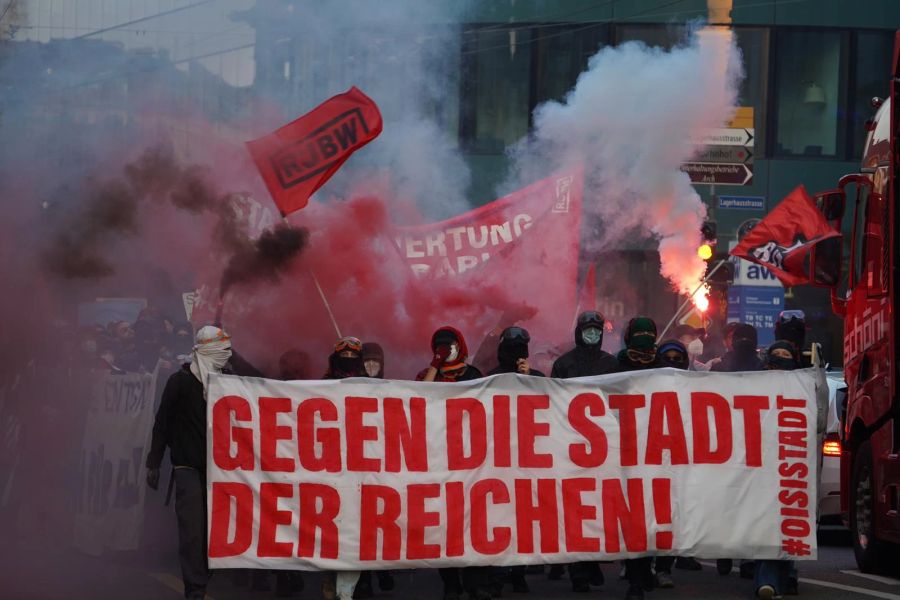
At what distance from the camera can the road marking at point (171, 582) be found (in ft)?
33.5

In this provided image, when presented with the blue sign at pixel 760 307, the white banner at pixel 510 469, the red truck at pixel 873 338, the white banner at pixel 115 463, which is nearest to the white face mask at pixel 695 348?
the red truck at pixel 873 338

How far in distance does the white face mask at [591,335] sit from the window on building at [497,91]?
54.3ft

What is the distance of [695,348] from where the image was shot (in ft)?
51.4

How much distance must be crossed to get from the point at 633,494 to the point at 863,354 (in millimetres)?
2624

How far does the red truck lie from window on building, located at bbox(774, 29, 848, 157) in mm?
17309

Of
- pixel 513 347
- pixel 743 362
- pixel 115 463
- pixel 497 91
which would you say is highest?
pixel 497 91

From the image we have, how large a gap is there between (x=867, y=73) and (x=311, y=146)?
58.7 feet

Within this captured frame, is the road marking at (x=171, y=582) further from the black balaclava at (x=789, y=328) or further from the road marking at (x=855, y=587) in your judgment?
the black balaclava at (x=789, y=328)

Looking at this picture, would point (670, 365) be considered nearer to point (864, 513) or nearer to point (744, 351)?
point (744, 351)

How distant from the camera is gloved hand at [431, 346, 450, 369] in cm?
1068

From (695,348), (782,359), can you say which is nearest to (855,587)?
(782,359)

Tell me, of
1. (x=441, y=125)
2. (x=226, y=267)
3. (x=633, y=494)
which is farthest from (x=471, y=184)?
(x=633, y=494)

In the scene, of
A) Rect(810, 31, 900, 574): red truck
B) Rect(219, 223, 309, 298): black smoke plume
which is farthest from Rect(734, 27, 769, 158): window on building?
Rect(810, 31, 900, 574): red truck

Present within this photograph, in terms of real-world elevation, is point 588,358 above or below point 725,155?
below
